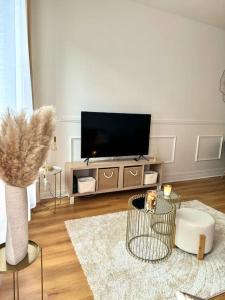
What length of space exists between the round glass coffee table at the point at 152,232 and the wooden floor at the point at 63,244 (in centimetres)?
52

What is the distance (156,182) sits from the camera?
353 cm

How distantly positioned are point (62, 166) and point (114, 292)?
1874 mm

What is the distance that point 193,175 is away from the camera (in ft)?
14.1

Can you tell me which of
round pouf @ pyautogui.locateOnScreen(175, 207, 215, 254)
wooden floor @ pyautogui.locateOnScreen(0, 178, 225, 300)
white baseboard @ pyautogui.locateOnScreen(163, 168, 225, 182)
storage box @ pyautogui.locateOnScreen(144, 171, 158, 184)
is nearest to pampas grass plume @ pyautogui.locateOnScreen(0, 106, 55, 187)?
wooden floor @ pyautogui.locateOnScreen(0, 178, 225, 300)

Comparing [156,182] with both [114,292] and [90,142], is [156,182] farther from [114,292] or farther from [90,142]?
[114,292]

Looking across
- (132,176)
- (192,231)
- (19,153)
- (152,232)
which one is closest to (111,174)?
(132,176)

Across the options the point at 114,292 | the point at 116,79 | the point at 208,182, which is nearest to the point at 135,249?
the point at 114,292

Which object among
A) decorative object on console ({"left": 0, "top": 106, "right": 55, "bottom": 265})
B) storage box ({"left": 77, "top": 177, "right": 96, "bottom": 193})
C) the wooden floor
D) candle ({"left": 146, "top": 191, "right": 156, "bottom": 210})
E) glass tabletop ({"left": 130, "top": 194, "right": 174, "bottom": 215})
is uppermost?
decorative object on console ({"left": 0, "top": 106, "right": 55, "bottom": 265})

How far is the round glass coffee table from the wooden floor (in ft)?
1.70

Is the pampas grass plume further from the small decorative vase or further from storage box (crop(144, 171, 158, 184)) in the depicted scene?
storage box (crop(144, 171, 158, 184))

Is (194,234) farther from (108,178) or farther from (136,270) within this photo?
(108,178)

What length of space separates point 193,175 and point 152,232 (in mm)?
2248

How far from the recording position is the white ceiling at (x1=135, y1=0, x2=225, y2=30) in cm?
311

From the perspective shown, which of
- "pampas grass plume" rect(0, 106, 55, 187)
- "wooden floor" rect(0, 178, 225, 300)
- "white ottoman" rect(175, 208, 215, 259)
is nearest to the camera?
"pampas grass plume" rect(0, 106, 55, 187)
